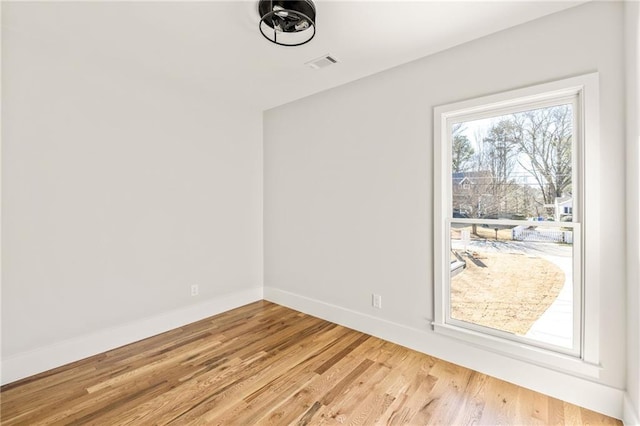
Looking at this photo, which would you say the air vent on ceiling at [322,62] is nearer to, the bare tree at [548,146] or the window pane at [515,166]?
the window pane at [515,166]

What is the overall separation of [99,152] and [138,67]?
0.87m

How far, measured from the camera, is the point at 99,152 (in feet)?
8.72

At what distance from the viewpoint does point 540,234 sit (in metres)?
2.17

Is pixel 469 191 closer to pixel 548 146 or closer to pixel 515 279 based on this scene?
pixel 548 146

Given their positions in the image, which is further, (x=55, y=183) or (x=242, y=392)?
(x=55, y=183)

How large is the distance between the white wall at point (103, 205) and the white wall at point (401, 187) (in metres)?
0.83

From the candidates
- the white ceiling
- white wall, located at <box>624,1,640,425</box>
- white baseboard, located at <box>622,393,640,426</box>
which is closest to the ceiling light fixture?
the white ceiling

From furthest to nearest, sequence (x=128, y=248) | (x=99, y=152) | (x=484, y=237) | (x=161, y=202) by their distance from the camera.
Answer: (x=161, y=202), (x=128, y=248), (x=99, y=152), (x=484, y=237)

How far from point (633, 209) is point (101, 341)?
4.05m

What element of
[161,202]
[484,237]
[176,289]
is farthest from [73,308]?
[484,237]

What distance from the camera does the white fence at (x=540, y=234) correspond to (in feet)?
6.76

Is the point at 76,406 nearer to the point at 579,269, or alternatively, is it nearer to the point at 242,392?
the point at 242,392

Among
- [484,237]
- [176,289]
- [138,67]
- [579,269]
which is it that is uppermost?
[138,67]

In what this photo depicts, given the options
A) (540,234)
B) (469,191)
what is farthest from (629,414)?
(469,191)
